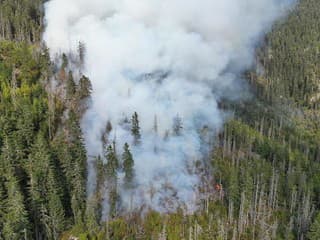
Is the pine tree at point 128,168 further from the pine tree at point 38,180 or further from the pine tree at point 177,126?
the pine tree at point 177,126

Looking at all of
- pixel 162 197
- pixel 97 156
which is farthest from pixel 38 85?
pixel 162 197

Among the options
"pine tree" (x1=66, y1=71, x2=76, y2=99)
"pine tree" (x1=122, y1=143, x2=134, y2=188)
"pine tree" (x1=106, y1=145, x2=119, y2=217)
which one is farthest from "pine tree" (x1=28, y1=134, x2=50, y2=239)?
"pine tree" (x1=66, y1=71, x2=76, y2=99)

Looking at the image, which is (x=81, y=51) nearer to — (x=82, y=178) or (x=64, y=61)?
(x=64, y=61)

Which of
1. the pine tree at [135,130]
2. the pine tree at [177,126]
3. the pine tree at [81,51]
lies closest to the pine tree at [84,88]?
the pine tree at [81,51]

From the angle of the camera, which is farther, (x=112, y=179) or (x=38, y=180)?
(x=112, y=179)

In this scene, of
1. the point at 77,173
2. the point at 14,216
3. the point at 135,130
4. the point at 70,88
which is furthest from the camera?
the point at 70,88

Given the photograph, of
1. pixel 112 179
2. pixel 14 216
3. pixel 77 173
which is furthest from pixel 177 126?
pixel 14 216

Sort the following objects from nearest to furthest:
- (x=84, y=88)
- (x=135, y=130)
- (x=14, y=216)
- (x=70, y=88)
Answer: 1. (x=14, y=216)
2. (x=135, y=130)
3. (x=70, y=88)
4. (x=84, y=88)

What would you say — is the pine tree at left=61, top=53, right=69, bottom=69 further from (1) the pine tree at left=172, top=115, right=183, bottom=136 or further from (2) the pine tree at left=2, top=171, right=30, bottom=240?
(2) the pine tree at left=2, top=171, right=30, bottom=240

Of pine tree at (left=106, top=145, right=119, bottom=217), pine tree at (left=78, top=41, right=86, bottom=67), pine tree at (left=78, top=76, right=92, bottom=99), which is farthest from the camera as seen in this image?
pine tree at (left=78, top=41, right=86, bottom=67)

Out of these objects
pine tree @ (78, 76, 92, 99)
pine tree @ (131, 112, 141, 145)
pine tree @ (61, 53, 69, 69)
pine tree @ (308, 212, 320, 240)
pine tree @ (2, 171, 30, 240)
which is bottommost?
pine tree @ (308, 212, 320, 240)

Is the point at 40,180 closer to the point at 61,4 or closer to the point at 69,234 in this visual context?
the point at 69,234

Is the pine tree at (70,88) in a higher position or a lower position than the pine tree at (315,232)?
higher

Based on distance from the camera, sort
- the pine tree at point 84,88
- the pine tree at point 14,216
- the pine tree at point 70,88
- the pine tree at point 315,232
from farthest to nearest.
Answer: the pine tree at point 84,88 < the pine tree at point 70,88 < the pine tree at point 315,232 < the pine tree at point 14,216
